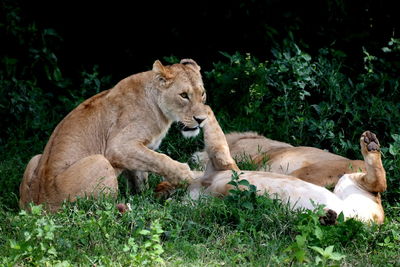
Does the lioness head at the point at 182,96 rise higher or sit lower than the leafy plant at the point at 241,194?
higher

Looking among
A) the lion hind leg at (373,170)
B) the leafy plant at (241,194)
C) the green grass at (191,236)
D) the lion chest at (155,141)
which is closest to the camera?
the green grass at (191,236)

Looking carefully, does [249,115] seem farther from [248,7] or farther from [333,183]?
[333,183]

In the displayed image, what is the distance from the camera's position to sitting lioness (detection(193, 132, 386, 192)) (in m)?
5.55

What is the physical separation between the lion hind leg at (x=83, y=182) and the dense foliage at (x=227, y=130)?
0.14 metres

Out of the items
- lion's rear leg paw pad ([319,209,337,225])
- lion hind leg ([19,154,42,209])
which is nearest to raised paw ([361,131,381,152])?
lion's rear leg paw pad ([319,209,337,225])

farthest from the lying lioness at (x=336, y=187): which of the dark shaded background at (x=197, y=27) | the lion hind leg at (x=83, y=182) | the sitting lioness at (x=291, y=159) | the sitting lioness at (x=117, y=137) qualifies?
the dark shaded background at (x=197, y=27)

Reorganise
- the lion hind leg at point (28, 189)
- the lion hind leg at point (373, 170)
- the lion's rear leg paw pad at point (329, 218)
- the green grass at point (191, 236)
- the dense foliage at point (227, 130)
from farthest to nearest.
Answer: the lion hind leg at point (28, 189) → the lion hind leg at point (373, 170) → the lion's rear leg paw pad at point (329, 218) → the dense foliage at point (227, 130) → the green grass at point (191, 236)

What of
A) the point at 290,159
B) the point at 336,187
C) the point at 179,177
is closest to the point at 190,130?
the point at 179,177

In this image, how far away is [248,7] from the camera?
315 inches

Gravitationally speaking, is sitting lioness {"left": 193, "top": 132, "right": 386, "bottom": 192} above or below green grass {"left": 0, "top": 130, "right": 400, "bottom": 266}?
below

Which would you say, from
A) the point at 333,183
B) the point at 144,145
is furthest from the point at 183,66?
the point at 333,183

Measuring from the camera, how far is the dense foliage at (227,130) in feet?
14.1

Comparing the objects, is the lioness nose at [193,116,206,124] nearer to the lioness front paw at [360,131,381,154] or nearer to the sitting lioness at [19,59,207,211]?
the sitting lioness at [19,59,207,211]

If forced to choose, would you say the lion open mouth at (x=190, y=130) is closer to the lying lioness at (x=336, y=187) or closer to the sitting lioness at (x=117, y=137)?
the sitting lioness at (x=117, y=137)
